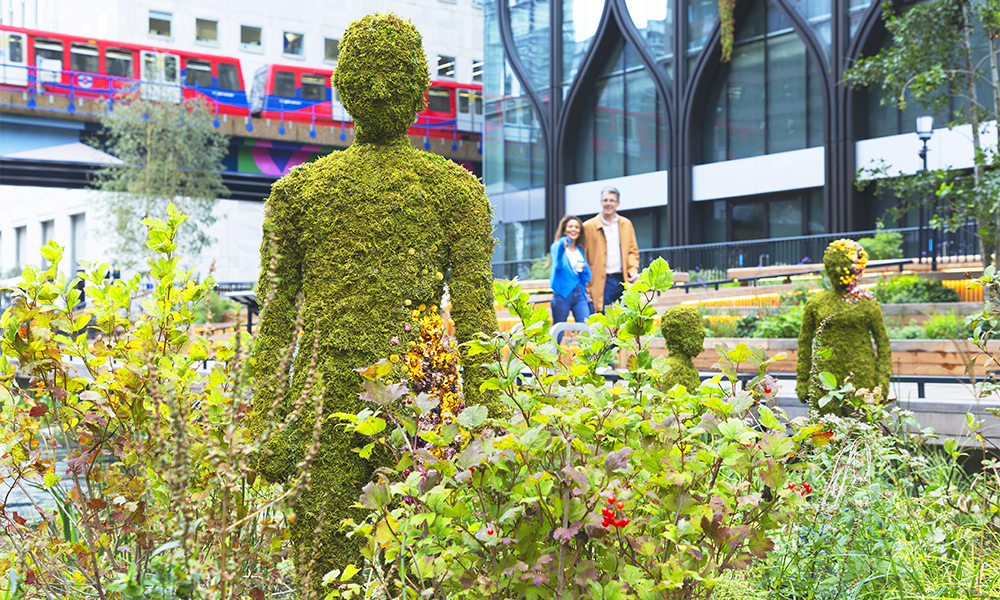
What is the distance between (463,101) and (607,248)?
2805 cm

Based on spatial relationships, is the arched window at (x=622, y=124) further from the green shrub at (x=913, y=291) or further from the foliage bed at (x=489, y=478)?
the foliage bed at (x=489, y=478)

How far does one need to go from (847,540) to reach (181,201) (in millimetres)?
28437

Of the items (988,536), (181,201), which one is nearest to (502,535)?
(988,536)

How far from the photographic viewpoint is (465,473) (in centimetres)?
182

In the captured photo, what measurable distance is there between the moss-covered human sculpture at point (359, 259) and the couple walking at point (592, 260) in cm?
515

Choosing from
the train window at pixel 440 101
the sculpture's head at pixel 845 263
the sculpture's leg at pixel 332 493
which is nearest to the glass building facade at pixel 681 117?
the train window at pixel 440 101

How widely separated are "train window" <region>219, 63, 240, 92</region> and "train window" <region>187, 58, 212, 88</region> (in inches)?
17.0

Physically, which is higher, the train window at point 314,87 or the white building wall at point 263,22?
the white building wall at point 263,22

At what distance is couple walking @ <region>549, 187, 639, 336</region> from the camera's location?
8.45 m

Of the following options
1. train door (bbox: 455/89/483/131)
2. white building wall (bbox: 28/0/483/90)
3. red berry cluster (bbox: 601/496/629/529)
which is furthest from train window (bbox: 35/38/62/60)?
red berry cluster (bbox: 601/496/629/529)

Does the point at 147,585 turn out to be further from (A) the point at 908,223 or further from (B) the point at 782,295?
(A) the point at 908,223

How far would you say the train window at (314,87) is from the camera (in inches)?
1328

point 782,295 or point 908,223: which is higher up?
point 908,223

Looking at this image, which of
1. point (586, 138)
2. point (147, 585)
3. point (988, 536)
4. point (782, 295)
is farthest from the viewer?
point (586, 138)
